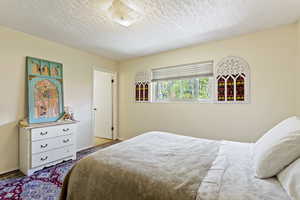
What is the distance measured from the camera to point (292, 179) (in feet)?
2.64

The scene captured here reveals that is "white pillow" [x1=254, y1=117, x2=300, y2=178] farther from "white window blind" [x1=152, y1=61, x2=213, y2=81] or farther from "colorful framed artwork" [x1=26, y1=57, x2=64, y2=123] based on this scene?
"colorful framed artwork" [x1=26, y1=57, x2=64, y2=123]

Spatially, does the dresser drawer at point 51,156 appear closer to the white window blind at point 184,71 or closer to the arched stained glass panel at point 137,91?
the arched stained glass panel at point 137,91

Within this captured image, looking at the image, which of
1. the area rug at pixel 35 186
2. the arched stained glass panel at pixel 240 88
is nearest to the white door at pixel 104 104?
the area rug at pixel 35 186

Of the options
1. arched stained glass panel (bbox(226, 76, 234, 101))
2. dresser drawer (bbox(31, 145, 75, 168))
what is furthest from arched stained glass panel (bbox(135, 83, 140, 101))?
arched stained glass panel (bbox(226, 76, 234, 101))

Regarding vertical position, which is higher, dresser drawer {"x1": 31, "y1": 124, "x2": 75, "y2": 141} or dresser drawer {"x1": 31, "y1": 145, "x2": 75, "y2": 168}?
dresser drawer {"x1": 31, "y1": 124, "x2": 75, "y2": 141}

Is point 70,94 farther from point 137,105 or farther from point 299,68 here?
point 299,68

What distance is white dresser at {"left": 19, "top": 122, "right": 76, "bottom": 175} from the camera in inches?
86.3

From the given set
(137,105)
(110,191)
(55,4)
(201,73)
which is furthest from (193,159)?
(137,105)

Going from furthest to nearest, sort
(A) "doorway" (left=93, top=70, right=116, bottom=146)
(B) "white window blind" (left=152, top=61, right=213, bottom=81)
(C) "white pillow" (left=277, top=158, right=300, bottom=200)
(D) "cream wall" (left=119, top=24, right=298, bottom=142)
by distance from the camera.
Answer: (A) "doorway" (left=93, top=70, right=116, bottom=146) → (B) "white window blind" (left=152, top=61, right=213, bottom=81) → (D) "cream wall" (left=119, top=24, right=298, bottom=142) → (C) "white pillow" (left=277, top=158, right=300, bottom=200)

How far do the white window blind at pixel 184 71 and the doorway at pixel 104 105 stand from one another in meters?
1.43

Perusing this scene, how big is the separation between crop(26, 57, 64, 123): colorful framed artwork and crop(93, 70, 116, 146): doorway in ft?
4.39

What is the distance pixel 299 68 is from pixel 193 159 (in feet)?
6.84

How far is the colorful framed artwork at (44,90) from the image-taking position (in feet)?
8.12

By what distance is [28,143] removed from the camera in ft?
7.16
